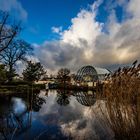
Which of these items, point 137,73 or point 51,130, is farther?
point 51,130

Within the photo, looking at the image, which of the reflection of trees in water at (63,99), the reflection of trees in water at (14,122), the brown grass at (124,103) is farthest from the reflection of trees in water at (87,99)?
the brown grass at (124,103)

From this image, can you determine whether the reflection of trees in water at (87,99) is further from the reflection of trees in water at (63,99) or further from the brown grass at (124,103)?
the brown grass at (124,103)

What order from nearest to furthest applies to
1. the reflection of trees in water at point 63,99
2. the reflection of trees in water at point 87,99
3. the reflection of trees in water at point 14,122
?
the reflection of trees in water at point 14,122, the reflection of trees in water at point 87,99, the reflection of trees in water at point 63,99

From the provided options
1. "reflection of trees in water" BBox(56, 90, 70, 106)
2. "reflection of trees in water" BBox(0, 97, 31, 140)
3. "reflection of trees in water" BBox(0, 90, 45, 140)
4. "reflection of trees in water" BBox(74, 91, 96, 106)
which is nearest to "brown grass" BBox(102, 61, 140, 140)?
"reflection of trees in water" BBox(0, 90, 45, 140)

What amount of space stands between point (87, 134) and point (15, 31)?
33.4 m

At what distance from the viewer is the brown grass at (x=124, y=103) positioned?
231 inches

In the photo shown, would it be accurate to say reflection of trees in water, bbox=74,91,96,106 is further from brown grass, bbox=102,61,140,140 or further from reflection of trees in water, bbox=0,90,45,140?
brown grass, bbox=102,61,140,140

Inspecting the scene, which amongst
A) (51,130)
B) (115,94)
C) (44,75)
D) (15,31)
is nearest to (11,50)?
(15,31)

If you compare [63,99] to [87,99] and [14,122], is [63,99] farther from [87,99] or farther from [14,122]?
[14,122]

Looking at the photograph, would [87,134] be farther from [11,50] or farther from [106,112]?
[11,50]

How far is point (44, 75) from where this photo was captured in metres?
85.3

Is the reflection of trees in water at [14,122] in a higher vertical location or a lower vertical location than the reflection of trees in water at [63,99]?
lower

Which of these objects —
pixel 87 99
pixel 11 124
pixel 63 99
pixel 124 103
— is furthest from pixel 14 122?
pixel 63 99

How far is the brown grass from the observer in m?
5.87
